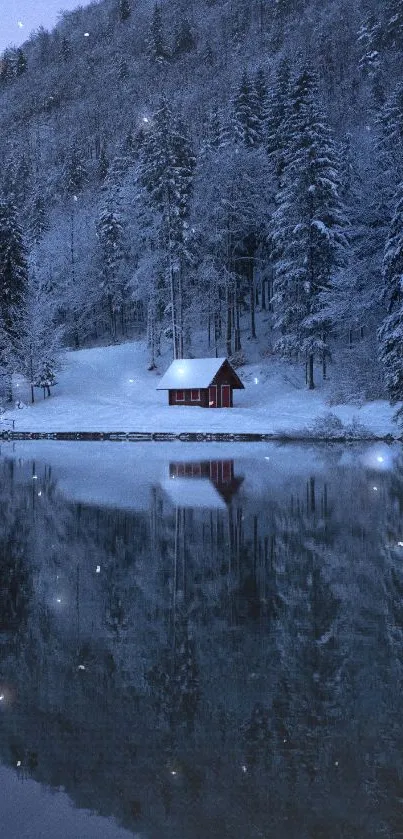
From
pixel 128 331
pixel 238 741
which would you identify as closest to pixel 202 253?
pixel 128 331

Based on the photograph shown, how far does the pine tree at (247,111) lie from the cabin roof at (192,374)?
2297 cm

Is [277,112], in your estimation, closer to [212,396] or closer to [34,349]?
[212,396]

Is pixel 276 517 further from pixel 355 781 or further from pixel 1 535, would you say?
pixel 355 781

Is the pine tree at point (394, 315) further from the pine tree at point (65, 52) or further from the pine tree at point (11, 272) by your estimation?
the pine tree at point (65, 52)

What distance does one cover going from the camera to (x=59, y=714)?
7273mm

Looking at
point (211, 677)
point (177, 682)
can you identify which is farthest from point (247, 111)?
point (177, 682)

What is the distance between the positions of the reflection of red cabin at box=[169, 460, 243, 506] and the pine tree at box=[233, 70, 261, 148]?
43694 mm

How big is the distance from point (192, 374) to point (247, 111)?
28.2 metres

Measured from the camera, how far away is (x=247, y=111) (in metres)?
66.3

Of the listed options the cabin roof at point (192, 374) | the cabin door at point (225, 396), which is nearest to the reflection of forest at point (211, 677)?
the cabin roof at point (192, 374)

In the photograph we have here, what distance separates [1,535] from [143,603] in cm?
588

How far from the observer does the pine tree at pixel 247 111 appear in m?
65.0

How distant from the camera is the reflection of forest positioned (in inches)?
229

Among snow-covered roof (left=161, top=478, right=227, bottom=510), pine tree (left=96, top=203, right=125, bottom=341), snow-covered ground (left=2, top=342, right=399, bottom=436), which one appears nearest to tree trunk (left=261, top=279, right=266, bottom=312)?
snow-covered ground (left=2, top=342, right=399, bottom=436)
